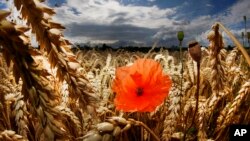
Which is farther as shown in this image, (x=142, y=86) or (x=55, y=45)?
(x=142, y=86)

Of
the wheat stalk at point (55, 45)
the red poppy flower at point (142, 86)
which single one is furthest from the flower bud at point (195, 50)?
the red poppy flower at point (142, 86)

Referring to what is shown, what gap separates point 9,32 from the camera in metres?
0.60

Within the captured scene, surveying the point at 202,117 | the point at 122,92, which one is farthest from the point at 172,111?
the point at 122,92

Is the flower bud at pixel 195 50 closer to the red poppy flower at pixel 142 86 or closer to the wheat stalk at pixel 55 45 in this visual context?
the wheat stalk at pixel 55 45

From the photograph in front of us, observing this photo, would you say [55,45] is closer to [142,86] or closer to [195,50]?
[195,50]

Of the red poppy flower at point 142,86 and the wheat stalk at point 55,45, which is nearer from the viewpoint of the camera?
the wheat stalk at point 55,45

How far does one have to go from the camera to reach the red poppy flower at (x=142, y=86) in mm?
1541

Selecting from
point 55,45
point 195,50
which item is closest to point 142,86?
point 195,50

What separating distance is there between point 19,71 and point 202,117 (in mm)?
1098

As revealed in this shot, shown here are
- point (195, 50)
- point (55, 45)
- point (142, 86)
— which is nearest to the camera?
point (55, 45)

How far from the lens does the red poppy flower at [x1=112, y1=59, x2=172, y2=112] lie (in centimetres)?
154

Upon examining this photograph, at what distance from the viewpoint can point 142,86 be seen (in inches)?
62.6

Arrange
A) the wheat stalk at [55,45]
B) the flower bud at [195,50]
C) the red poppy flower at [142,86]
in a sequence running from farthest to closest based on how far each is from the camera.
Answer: the red poppy flower at [142,86] < the flower bud at [195,50] < the wheat stalk at [55,45]

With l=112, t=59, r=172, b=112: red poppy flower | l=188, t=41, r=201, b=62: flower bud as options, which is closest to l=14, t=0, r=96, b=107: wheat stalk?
l=188, t=41, r=201, b=62: flower bud
